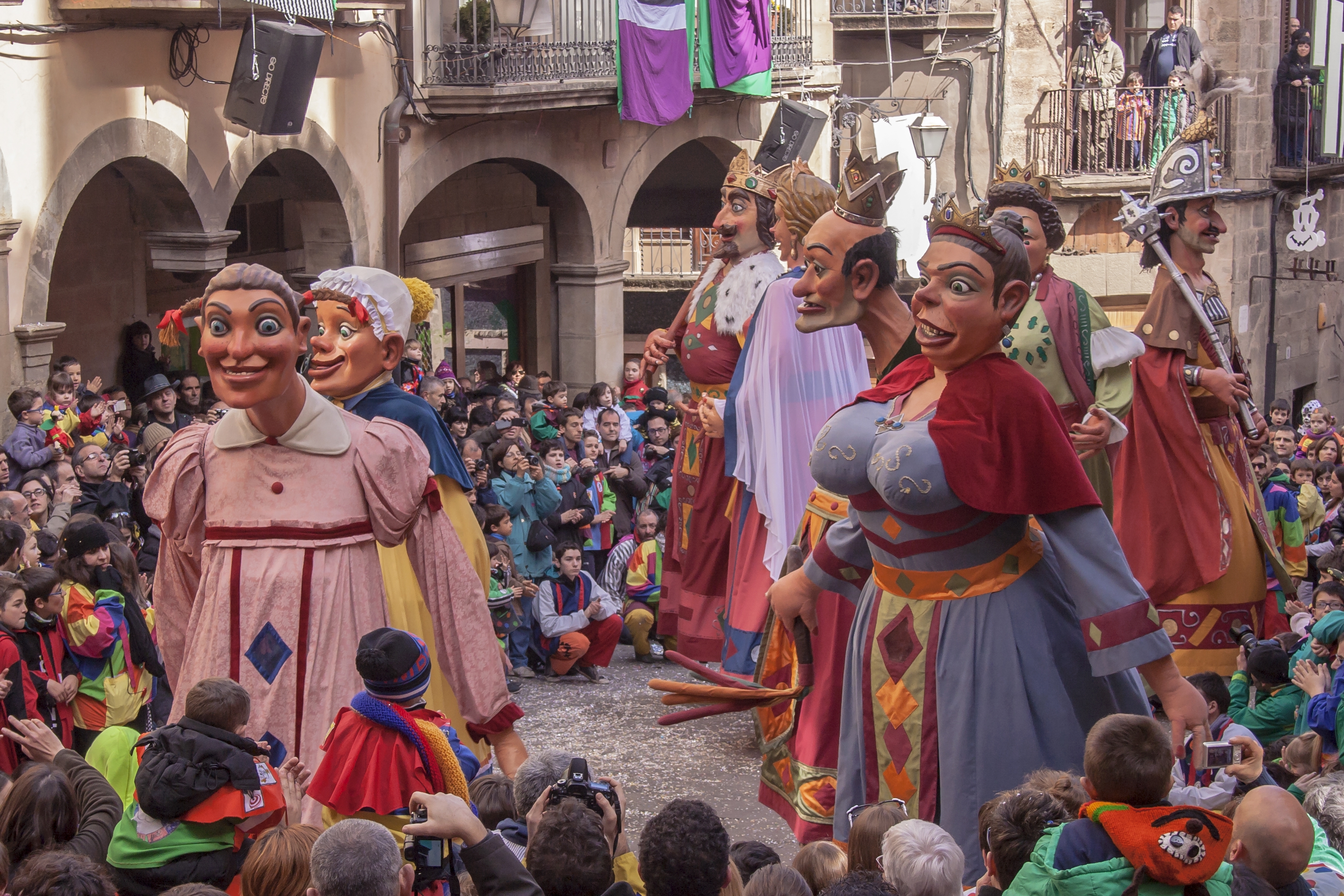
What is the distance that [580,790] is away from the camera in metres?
3.32

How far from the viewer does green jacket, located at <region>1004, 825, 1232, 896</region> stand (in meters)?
3.05

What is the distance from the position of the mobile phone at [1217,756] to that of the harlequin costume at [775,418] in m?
2.76

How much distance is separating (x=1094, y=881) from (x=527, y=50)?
13107mm

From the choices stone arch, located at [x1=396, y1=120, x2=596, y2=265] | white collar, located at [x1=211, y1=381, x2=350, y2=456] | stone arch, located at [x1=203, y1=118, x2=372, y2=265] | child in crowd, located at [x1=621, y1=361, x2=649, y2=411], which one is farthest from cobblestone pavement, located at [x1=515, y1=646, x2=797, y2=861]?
stone arch, located at [x1=396, y1=120, x2=596, y2=265]

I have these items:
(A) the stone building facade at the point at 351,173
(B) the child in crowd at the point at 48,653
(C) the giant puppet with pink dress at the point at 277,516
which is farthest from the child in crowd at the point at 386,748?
(A) the stone building facade at the point at 351,173

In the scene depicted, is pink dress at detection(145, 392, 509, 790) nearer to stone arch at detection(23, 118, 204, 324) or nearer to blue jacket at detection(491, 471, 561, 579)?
blue jacket at detection(491, 471, 561, 579)

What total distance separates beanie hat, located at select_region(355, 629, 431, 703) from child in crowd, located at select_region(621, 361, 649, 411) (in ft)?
25.4

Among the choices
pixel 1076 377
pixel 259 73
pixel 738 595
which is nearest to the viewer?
pixel 1076 377

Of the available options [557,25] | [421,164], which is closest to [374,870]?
[421,164]

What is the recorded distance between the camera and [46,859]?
9.98 ft

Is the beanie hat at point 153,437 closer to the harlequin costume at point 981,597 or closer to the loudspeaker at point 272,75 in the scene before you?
the loudspeaker at point 272,75

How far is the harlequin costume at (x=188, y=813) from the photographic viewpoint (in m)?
3.81

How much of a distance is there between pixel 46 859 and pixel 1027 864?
186cm

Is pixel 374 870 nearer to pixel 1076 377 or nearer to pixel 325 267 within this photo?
pixel 1076 377
